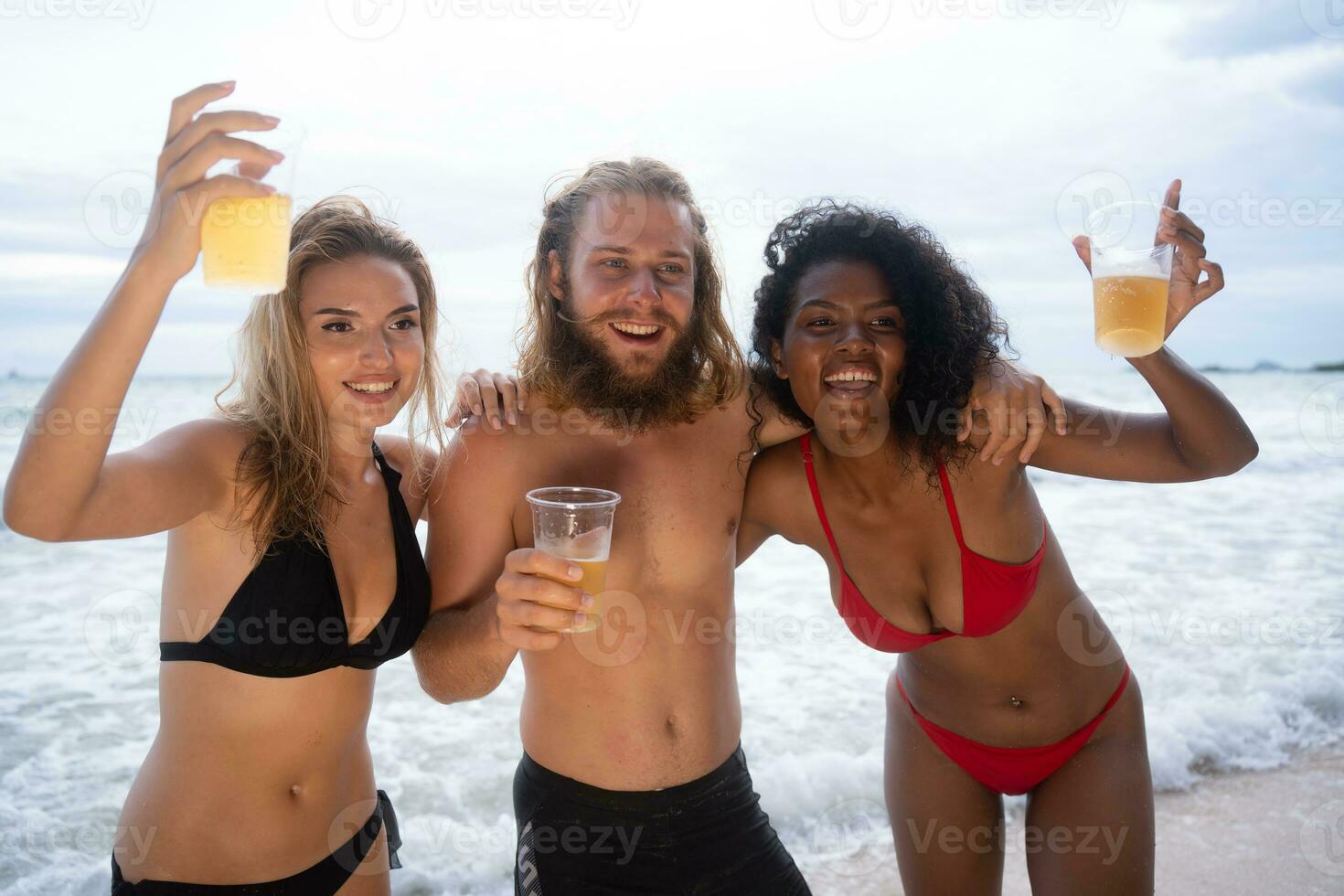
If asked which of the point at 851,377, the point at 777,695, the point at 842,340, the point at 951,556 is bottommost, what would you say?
the point at 777,695

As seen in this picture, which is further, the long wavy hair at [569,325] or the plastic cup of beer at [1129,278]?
the long wavy hair at [569,325]

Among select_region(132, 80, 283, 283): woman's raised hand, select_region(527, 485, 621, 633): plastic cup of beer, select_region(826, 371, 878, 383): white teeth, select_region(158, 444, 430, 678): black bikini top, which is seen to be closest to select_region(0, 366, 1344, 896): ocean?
select_region(158, 444, 430, 678): black bikini top

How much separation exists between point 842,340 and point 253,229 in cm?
189

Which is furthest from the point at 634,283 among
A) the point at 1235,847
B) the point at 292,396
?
the point at 1235,847

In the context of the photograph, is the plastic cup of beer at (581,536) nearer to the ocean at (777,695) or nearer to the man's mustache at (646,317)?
the man's mustache at (646,317)

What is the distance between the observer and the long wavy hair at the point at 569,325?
3340 millimetres

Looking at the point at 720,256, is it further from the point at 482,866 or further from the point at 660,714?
the point at 482,866

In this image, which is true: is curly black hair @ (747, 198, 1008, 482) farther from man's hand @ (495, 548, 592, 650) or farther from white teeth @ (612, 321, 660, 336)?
Result: man's hand @ (495, 548, 592, 650)

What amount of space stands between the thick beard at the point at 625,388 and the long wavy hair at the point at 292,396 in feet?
1.88

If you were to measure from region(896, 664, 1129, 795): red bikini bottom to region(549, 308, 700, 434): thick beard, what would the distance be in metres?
1.51

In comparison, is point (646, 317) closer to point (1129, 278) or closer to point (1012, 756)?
point (1129, 278)

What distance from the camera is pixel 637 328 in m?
3.14

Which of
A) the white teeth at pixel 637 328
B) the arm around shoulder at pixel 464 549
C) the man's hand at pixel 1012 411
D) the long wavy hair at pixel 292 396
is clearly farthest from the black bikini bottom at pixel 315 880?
the man's hand at pixel 1012 411

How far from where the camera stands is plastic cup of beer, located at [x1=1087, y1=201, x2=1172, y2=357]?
2539mm
